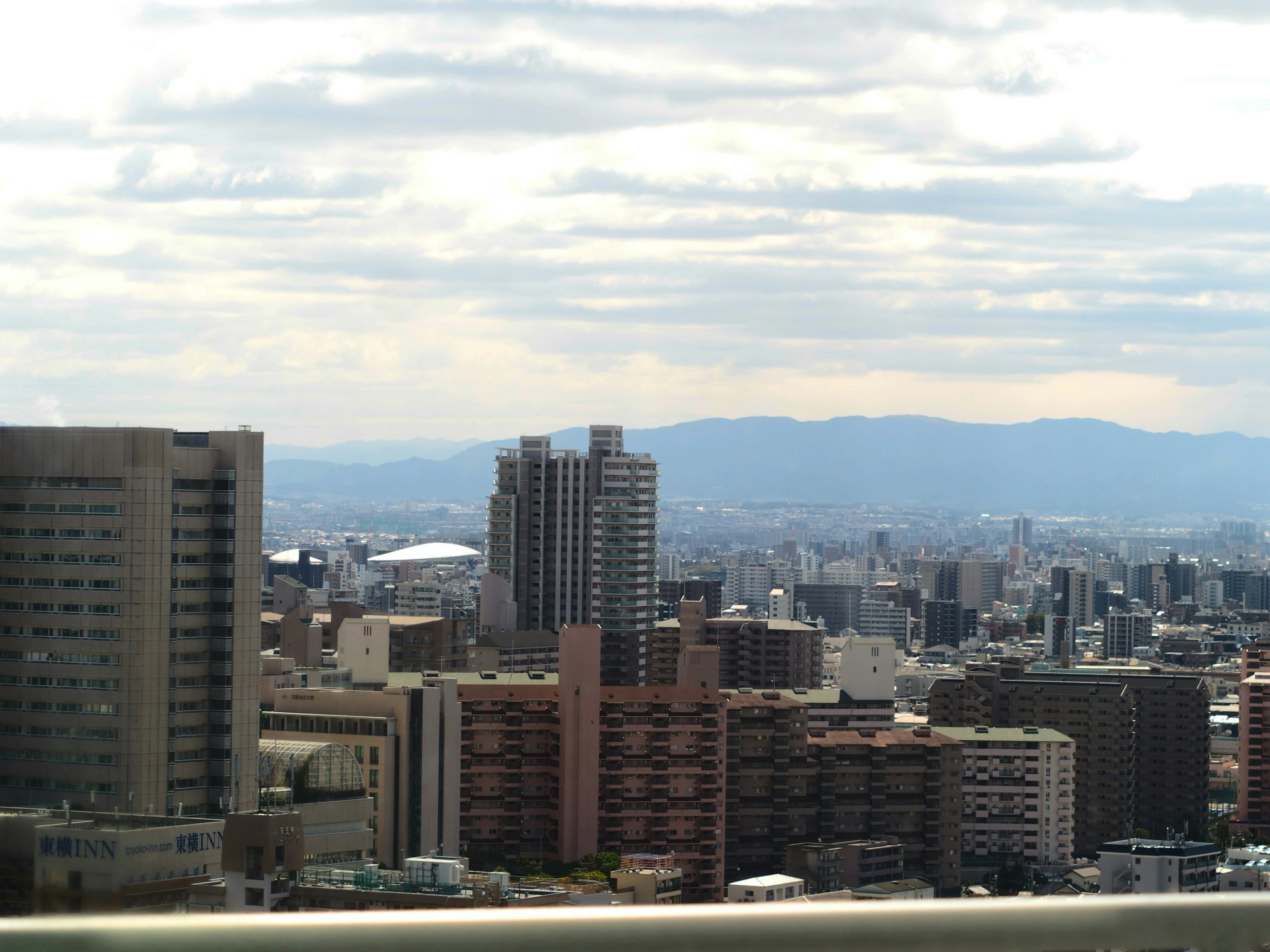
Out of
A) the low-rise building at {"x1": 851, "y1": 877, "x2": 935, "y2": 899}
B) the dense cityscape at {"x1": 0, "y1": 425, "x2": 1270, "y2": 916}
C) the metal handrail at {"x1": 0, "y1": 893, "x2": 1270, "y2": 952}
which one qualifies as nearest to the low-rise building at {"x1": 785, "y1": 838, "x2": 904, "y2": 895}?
the dense cityscape at {"x1": 0, "y1": 425, "x2": 1270, "y2": 916}

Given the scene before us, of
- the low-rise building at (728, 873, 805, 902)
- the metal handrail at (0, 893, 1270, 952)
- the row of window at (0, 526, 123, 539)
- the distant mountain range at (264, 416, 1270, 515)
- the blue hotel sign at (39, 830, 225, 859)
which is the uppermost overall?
the distant mountain range at (264, 416, 1270, 515)

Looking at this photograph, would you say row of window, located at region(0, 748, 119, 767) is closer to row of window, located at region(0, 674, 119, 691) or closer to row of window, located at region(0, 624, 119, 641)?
row of window, located at region(0, 674, 119, 691)

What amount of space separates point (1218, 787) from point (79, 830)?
2573 cm

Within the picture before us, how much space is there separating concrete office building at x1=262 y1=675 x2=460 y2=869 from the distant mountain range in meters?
117

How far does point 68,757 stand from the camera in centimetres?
1205

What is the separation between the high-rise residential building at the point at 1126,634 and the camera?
4872cm

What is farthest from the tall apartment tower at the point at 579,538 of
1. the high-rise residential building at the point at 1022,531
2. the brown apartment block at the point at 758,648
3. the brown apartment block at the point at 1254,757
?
the high-rise residential building at the point at 1022,531

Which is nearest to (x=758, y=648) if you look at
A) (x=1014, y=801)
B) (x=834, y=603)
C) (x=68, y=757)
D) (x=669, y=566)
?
(x=1014, y=801)

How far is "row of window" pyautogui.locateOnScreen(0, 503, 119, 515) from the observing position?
12.5 meters

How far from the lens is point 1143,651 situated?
155ft

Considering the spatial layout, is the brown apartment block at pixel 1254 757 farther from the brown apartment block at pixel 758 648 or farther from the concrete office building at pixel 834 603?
the concrete office building at pixel 834 603

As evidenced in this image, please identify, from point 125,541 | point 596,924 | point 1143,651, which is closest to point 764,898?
point 125,541

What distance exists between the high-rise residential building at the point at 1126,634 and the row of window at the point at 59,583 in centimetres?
4010

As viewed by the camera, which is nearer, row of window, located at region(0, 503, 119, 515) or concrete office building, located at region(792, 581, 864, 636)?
row of window, located at region(0, 503, 119, 515)
